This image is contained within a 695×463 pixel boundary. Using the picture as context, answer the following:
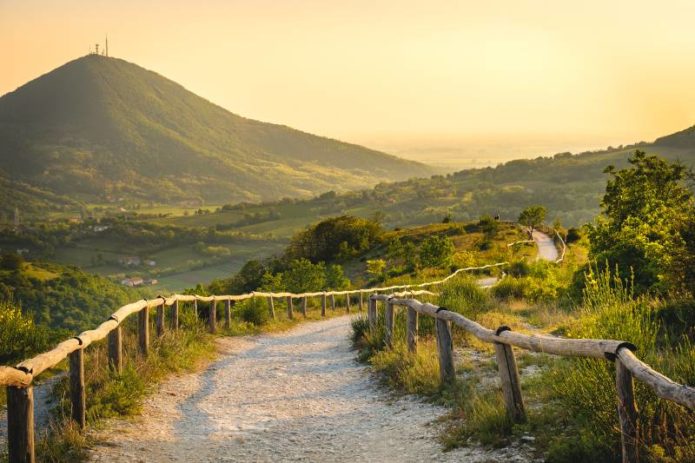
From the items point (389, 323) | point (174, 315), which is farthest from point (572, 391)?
point (174, 315)

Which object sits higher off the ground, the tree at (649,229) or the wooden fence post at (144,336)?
the tree at (649,229)

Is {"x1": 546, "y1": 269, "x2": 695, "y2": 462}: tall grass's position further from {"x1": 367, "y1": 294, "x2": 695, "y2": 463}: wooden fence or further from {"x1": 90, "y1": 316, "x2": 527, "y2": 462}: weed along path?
{"x1": 90, "y1": 316, "x2": 527, "y2": 462}: weed along path

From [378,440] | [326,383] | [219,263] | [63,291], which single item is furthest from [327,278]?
[219,263]

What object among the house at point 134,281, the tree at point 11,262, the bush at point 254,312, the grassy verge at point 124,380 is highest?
the grassy verge at point 124,380

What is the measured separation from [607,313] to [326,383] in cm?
561

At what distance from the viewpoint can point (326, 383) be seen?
454 inches

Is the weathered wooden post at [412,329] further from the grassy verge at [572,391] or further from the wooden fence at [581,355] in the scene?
the wooden fence at [581,355]

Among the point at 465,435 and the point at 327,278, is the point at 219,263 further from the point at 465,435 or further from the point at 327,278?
the point at 465,435

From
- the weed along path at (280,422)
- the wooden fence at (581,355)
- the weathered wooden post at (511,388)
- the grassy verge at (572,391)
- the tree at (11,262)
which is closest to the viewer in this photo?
the wooden fence at (581,355)

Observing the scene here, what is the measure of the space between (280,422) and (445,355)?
2407 mm

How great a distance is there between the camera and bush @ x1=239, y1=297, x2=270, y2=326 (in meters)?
21.0

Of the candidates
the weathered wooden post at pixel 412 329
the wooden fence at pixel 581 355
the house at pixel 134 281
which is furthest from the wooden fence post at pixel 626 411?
the house at pixel 134 281

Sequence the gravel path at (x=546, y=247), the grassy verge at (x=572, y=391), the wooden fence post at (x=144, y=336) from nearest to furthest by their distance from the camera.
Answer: the grassy verge at (x=572, y=391), the wooden fence post at (x=144, y=336), the gravel path at (x=546, y=247)

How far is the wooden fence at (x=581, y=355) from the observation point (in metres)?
4.78
